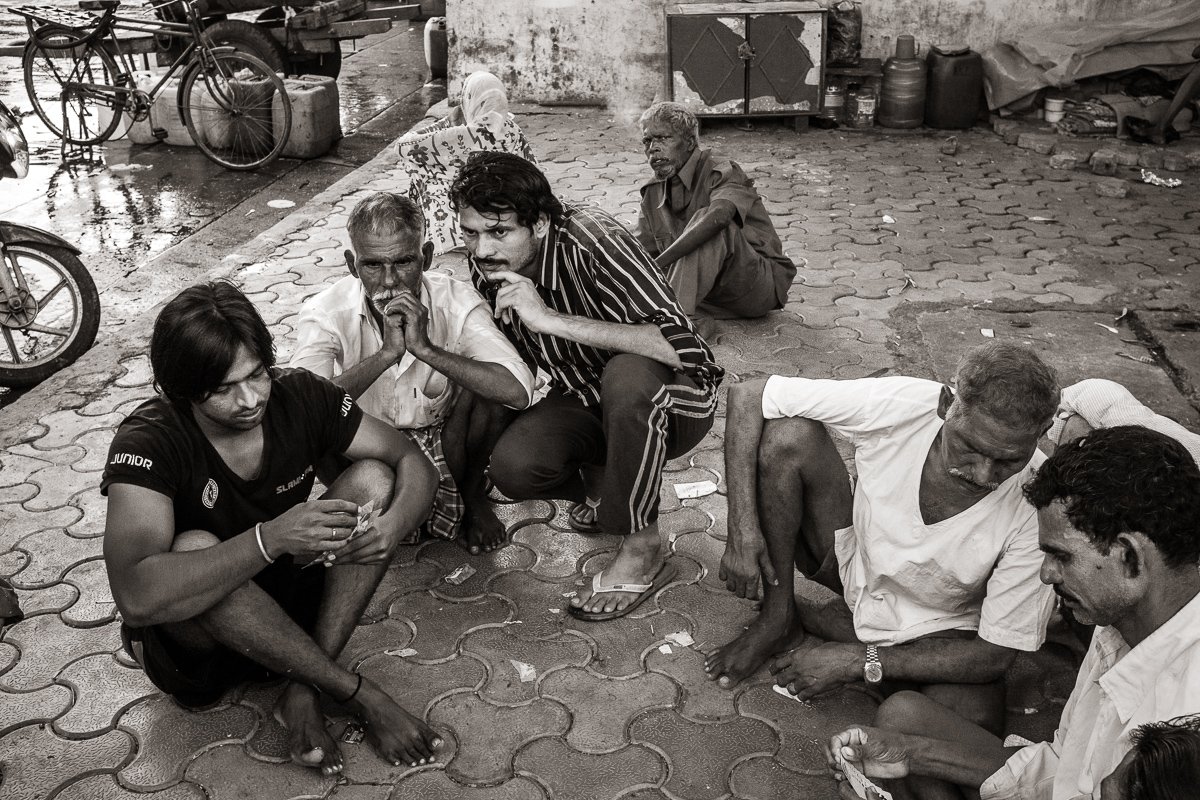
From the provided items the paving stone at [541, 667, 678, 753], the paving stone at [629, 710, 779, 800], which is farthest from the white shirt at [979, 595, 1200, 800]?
the paving stone at [541, 667, 678, 753]

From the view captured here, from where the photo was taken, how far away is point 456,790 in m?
2.67

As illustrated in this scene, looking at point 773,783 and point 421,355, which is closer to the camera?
point 773,783

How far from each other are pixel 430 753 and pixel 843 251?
4492mm

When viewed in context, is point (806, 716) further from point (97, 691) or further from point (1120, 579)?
point (97, 691)

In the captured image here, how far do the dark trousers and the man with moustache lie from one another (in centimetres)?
163

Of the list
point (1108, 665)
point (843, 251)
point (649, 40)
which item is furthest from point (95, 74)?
point (1108, 665)

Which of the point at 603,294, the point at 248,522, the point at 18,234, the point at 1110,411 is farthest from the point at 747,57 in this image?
the point at 248,522

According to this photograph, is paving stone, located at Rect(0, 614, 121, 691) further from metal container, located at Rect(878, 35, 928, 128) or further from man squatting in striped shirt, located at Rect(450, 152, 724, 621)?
metal container, located at Rect(878, 35, 928, 128)

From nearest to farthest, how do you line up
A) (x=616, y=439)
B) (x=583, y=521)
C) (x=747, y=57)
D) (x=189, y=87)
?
1. (x=616, y=439)
2. (x=583, y=521)
3. (x=189, y=87)
4. (x=747, y=57)

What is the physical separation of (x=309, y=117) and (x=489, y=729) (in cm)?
681

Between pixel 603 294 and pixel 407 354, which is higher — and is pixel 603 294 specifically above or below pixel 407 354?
above

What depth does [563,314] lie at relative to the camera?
3322mm

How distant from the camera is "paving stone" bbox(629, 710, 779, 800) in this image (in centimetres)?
269

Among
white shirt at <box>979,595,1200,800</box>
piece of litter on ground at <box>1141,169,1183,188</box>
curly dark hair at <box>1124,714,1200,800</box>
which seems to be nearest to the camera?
curly dark hair at <box>1124,714,1200,800</box>
